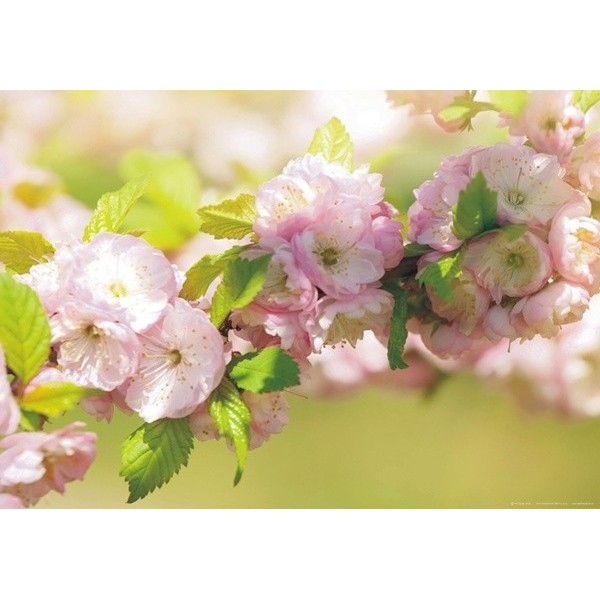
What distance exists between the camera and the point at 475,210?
663mm

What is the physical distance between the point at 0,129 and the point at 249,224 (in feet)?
1.58

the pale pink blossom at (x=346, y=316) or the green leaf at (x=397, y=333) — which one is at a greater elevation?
the pale pink blossom at (x=346, y=316)

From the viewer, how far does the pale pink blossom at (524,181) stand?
0.70 m

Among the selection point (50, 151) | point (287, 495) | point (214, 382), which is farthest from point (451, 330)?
point (50, 151)

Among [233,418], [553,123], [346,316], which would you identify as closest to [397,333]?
[346,316]

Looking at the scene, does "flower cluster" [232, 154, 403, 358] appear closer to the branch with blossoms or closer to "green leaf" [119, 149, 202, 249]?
the branch with blossoms

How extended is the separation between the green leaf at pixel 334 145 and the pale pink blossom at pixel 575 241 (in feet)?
0.65

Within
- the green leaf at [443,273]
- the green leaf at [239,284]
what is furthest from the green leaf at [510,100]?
the green leaf at [239,284]

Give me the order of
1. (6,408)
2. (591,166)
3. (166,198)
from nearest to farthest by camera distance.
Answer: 1. (6,408)
2. (591,166)
3. (166,198)

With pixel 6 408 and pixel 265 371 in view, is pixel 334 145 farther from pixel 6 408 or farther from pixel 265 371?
pixel 6 408

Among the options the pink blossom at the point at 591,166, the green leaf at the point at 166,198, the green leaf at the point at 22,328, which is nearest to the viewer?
the green leaf at the point at 22,328

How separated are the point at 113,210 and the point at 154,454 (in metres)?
0.22

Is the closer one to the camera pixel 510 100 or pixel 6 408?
pixel 6 408

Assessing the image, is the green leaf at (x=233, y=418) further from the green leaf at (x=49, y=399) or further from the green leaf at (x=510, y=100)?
the green leaf at (x=510, y=100)
